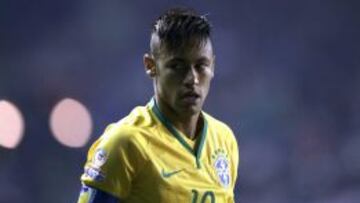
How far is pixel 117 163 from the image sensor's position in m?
1.21

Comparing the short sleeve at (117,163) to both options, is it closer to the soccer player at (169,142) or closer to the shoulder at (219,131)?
the soccer player at (169,142)

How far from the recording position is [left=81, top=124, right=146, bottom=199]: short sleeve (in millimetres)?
1205

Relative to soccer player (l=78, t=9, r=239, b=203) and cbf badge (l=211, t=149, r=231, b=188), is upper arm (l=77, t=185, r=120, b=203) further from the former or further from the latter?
cbf badge (l=211, t=149, r=231, b=188)

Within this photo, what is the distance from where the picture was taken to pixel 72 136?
11.3 feet

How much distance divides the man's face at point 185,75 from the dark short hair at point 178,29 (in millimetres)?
13

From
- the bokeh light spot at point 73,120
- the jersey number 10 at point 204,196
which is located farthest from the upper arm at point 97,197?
the bokeh light spot at point 73,120

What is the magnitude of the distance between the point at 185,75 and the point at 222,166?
0.24 metres

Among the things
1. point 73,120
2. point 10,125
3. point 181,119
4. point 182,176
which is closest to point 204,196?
point 182,176

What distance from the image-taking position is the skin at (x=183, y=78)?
4.20 feet

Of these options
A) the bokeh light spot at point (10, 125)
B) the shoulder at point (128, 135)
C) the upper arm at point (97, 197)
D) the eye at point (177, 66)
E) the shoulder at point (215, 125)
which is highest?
the bokeh light spot at point (10, 125)

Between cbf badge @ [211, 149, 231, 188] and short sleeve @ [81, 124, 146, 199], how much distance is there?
0.21 metres

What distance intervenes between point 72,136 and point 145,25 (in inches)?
29.6

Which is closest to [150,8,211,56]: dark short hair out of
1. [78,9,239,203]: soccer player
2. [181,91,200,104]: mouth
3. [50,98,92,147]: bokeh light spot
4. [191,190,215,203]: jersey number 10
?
[78,9,239,203]: soccer player

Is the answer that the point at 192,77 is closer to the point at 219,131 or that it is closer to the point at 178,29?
the point at 178,29
